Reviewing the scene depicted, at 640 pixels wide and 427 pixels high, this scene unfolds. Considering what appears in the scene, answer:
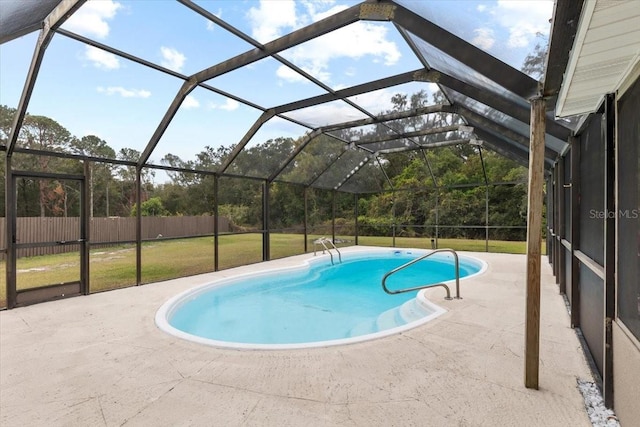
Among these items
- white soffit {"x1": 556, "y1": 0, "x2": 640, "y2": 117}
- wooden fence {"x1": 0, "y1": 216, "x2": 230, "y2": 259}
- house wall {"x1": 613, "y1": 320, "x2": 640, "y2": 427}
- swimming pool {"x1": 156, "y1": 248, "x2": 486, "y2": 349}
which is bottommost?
swimming pool {"x1": 156, "y1": 248, "x2": 486, "y2": 349}

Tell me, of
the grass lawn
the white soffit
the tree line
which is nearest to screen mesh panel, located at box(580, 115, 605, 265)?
the white soffit

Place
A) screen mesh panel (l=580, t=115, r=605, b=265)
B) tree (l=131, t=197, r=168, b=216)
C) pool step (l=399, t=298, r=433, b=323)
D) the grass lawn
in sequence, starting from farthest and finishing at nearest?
1. tree (l=131, t=197, r=168, b=216)
2. the grass lawn
3. pool step (l=399, t=298, r=433, b=323)
4. screen mesh panel (l=580, t=115, r=605, b=265)

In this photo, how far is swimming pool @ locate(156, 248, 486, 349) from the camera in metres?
4.41

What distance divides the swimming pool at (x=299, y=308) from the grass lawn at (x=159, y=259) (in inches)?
70.0

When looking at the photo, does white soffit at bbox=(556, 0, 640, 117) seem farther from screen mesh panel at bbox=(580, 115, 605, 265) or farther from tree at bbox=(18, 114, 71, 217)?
tree at bbox=(18, 114, 71, 217)

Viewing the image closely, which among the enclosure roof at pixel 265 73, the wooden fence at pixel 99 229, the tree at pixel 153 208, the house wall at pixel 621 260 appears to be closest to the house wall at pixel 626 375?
the house wall at pixel 621 260

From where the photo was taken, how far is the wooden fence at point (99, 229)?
4793 mm

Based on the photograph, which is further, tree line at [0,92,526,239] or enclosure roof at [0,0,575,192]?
tree line at [0,92,526,239]

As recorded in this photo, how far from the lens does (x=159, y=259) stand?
458 inches

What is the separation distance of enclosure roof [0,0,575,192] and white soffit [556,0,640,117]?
0.43 meters

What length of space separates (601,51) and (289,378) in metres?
2.79

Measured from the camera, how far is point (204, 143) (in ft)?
24.4

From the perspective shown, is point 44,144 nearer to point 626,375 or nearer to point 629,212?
point 629,212

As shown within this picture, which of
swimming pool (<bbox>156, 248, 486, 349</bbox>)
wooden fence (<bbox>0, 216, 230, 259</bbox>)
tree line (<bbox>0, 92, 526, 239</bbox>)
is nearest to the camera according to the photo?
swimming pool (<bbox>156, 248, 486, 349</bbox>)
